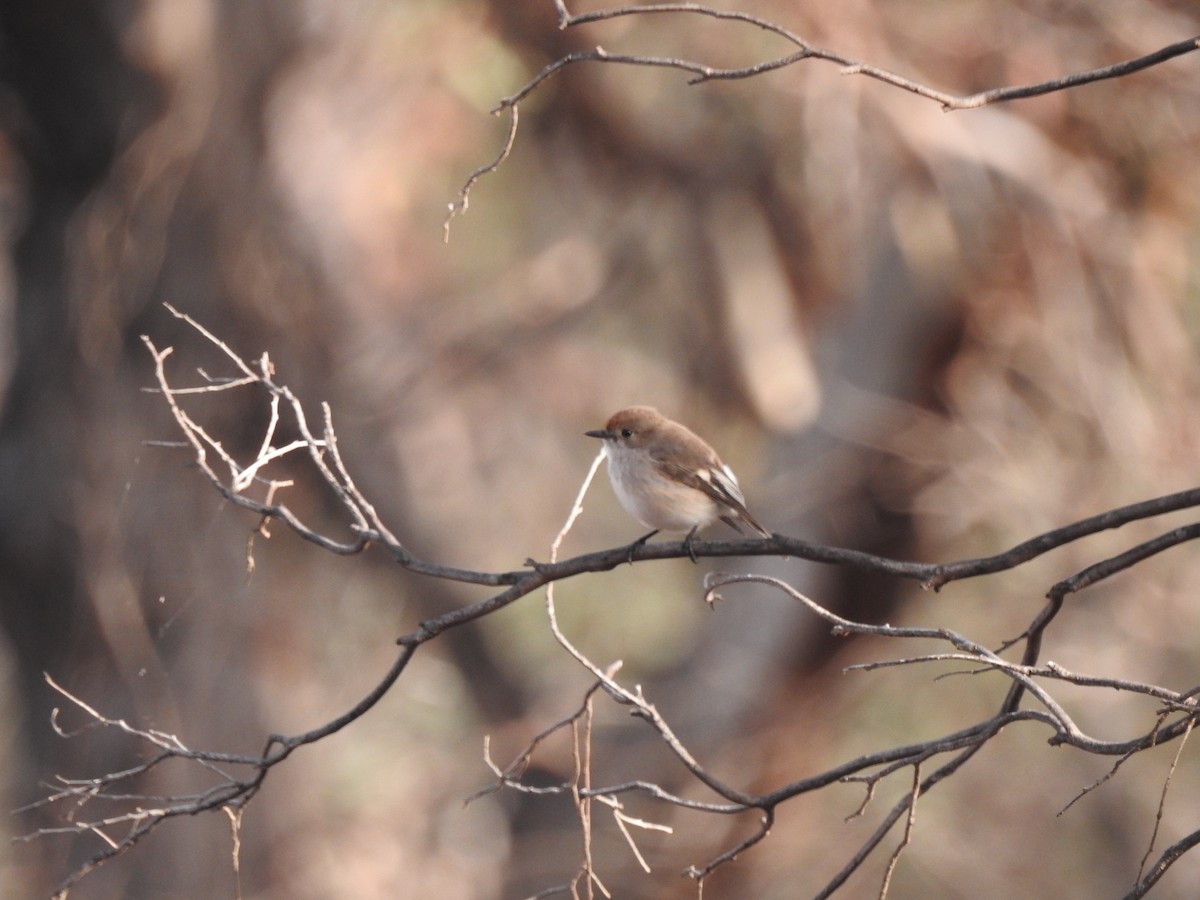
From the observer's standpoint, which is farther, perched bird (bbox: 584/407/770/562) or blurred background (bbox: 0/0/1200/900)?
blurred background (bbox: 0/0/1200/900)

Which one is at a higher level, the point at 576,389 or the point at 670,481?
the point at 576,389

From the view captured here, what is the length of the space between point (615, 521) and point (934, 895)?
3.83m

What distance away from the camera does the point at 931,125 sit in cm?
782

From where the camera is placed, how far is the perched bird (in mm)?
4453

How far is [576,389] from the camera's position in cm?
1096

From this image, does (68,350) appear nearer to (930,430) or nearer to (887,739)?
(930,430)

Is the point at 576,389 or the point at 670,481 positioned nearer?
the point at 670,481

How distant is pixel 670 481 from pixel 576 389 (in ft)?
21.2

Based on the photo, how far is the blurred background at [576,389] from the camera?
7688 mm

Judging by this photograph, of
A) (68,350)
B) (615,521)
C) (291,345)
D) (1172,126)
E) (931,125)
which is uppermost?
(1172,126)

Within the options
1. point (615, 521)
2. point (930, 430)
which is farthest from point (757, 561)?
point (615, 521)

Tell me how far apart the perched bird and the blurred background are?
317 cm

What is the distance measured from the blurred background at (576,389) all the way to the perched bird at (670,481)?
125 inches

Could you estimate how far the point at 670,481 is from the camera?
4.54m
